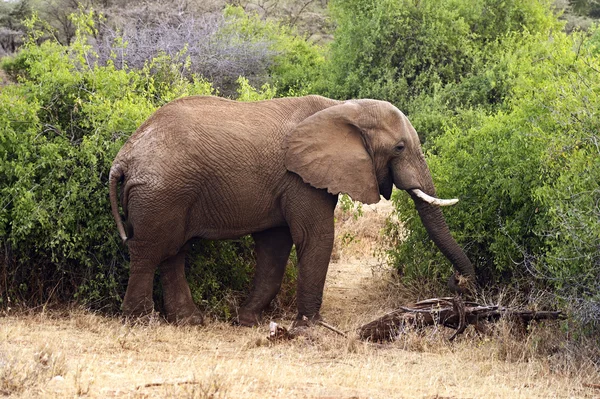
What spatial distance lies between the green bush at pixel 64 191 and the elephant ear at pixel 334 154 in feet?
5.56

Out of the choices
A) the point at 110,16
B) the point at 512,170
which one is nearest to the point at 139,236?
the point at 512,170

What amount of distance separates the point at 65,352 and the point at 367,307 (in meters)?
4.32

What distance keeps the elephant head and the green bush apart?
1.75m

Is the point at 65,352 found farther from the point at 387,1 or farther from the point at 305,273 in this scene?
the point at 387,1

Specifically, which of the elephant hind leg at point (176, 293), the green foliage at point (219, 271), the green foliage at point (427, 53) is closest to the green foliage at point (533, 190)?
the green foliage at point (219, 271)

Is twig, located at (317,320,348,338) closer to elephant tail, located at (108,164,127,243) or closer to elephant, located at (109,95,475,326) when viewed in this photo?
elephant, located at (109,95,475,326)

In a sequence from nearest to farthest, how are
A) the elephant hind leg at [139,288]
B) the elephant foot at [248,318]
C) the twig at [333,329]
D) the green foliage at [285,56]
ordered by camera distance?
the twig at [333,329], the elephant hind leg at [139,288], the elephant foot at [248,318], the green foliage at [285,56]

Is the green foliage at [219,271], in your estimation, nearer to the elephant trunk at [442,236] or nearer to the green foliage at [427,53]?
the elephant trunk at [442,236]

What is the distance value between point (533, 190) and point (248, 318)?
3.16m

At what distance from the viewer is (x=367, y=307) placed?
10.9 metres

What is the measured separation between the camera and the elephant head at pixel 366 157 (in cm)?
936

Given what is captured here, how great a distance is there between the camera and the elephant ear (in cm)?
932

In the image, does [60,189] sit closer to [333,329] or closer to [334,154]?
[334,154]

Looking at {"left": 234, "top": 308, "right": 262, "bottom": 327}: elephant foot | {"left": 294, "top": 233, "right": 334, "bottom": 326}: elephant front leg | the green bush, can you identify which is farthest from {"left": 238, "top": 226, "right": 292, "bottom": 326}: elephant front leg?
{"left": 294, "top": 233, "right": 334, "bottom": 326}: elephant front leg
